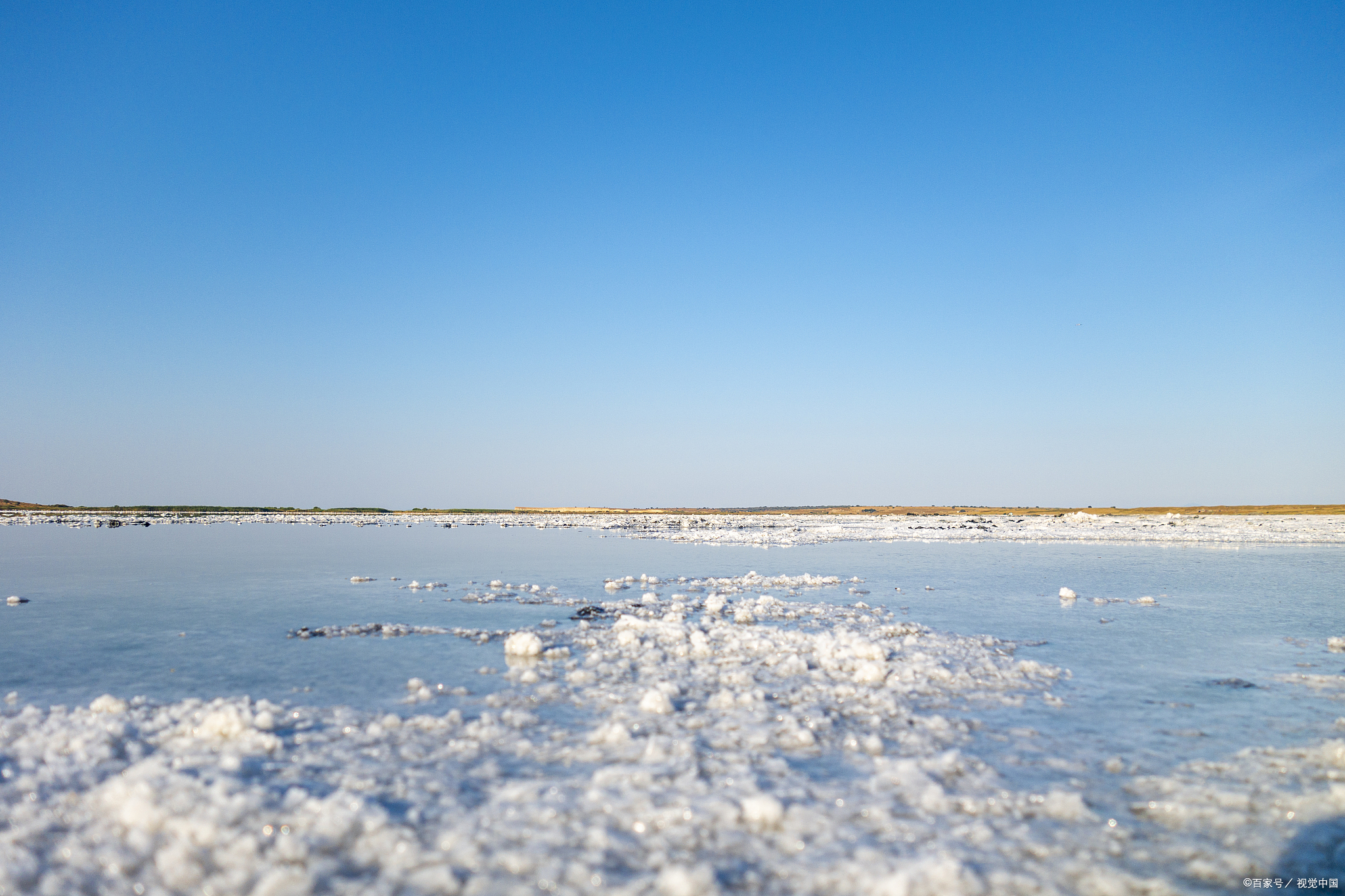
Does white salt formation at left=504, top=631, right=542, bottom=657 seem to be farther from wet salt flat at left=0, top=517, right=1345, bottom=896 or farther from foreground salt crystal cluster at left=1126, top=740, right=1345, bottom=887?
foreground salt crystal cluster at left=1126, top=740, right=1345, bottom=887

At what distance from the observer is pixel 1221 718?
5.78m

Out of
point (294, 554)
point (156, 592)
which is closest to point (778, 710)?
point (156, 592)

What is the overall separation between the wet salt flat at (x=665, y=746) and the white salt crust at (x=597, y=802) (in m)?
0.02

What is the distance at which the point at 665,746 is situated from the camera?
5.11 metres

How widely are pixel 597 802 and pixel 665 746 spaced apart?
1001 mm

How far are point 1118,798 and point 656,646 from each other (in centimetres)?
518

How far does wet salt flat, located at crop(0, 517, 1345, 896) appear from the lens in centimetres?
353

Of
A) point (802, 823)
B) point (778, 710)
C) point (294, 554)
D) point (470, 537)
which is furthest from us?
point (470, 537)

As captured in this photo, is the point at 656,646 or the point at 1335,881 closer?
the point at 1335,881

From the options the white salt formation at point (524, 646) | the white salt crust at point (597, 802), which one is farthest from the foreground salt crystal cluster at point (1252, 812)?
the white salt formation at point (524, 646)

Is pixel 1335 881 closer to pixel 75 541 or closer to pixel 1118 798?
pixel 1118 798
